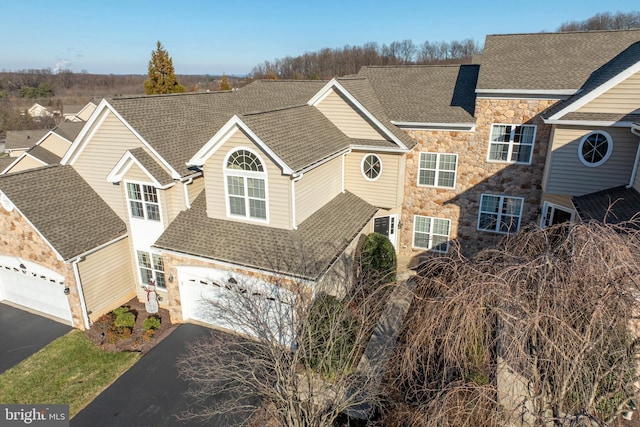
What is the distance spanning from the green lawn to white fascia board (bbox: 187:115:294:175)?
743cm

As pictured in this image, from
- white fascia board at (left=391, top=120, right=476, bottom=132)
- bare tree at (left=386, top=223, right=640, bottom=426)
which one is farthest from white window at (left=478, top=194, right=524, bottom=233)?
bare tree at (left=386, top=223, right=640, bottom=426)

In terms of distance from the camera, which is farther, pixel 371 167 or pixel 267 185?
pixel 371 167

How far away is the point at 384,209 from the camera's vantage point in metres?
18.4

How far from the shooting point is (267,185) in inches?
527

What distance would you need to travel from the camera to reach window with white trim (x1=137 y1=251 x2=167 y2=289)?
15.8 metres

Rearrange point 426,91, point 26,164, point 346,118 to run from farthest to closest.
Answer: point 26,164, point 426,91, point 346,118

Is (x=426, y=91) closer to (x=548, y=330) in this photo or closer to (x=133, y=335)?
(x=548, y=330)

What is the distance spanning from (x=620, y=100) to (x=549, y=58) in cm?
458

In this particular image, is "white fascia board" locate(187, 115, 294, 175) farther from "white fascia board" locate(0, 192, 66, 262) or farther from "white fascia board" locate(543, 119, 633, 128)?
"white fascia board" locate(543, 119, 633, 128)

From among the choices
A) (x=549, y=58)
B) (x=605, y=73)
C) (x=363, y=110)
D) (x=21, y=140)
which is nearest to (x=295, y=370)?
(x=363, y=110)

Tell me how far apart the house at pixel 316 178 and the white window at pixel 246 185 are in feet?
0.17

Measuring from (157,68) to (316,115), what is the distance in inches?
1270

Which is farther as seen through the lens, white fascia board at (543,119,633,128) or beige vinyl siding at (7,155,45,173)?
beige vinyl siding at (7,155,45,173)

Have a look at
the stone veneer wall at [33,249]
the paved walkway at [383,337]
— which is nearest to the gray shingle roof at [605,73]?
the paved walkway at [383,337]
